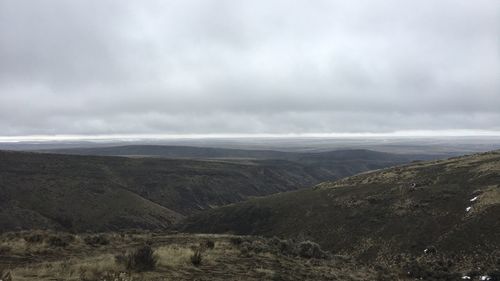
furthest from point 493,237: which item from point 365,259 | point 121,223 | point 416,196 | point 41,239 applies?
point 121,223

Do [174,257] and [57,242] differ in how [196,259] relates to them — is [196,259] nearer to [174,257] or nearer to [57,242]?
Answer: [174,257]

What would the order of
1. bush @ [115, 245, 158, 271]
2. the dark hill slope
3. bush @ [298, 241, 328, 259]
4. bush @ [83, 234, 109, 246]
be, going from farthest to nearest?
1. the dark hill slope
2. bush @ [83, 234, 109, 246]
3. bush @ [298, 241, 328, 259]
4. bush @ [115, 245, 158, 271]

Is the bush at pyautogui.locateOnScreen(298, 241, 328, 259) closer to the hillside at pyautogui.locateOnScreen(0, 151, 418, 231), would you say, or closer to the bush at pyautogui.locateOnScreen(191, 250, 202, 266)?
the bush at pyautogui.locateOnScreen(191, 250, 202, 266)

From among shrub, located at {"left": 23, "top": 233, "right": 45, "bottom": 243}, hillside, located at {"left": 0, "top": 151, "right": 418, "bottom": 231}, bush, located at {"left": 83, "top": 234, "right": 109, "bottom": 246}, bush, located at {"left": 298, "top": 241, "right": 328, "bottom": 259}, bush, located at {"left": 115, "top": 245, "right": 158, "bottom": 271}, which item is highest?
bush, located at {"left": 115, "top": 245, "right": 158, "bottom": 271}

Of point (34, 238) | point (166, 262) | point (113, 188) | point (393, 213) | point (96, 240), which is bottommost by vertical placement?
point (113, 188)

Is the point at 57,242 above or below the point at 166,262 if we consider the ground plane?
below

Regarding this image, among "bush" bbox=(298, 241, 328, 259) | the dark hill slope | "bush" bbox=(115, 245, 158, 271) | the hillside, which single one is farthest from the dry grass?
the hillside

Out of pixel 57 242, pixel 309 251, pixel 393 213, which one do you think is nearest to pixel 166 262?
pixel 57 242
